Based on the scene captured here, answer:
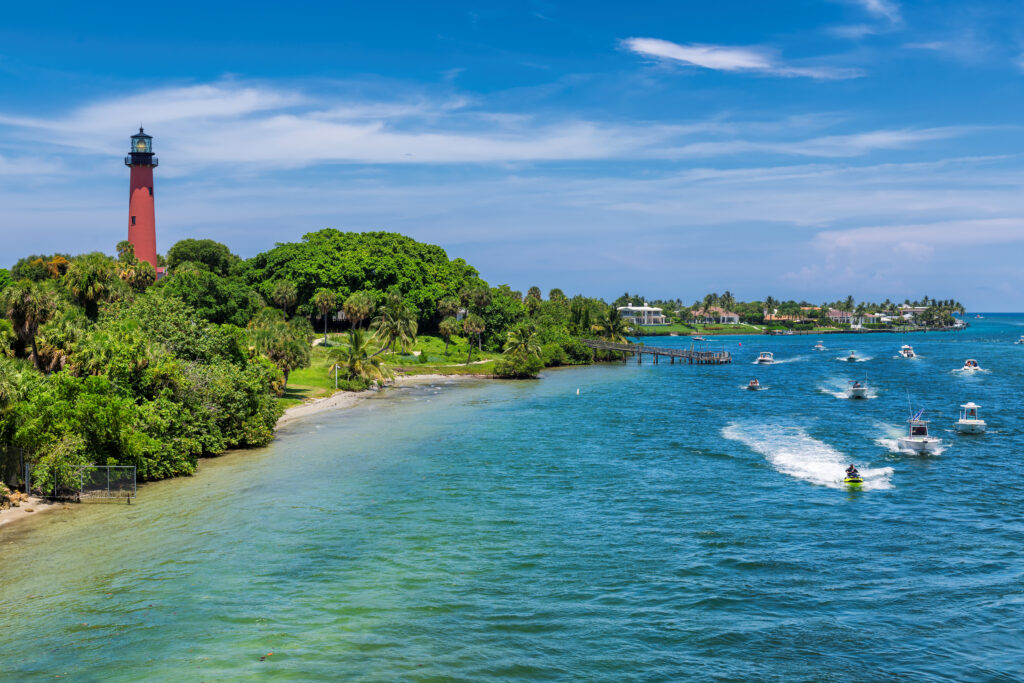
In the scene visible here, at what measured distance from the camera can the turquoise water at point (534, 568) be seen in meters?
23.1

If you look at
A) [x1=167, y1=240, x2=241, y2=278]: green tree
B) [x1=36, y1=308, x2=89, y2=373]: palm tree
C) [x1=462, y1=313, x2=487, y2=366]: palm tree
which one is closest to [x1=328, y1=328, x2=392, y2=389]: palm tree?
[x1=462, y1=313, x2=487, y2=366]: palm tree

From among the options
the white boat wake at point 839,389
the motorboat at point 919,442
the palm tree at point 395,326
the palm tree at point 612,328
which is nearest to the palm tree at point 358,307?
the palm tree at point 395,326

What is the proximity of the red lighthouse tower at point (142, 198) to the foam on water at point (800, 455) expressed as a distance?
3926 inches

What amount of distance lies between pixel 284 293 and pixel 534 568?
109 metres

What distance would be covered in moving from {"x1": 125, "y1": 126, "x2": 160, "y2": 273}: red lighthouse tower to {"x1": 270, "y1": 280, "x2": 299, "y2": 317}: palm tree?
1925 cm

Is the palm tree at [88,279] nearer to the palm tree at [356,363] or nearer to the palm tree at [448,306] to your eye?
the palm tree at [356,363]

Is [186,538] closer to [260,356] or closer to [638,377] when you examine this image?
[260,356]

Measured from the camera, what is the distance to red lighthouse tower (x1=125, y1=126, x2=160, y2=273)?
409 feet

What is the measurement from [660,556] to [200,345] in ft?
138

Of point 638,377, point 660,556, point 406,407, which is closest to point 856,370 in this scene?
point 638,377

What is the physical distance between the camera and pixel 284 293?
131000 mm

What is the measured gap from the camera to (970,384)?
11394cm

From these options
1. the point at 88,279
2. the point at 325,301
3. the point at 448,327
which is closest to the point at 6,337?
the point at 88,279

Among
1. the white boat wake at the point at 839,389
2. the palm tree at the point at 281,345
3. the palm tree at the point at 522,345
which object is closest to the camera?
the palm tree at the point at 281,345
